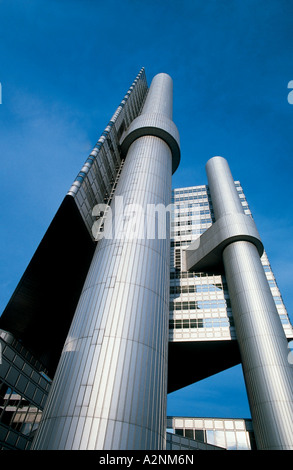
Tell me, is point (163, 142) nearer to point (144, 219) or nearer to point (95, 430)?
point (144, 219)

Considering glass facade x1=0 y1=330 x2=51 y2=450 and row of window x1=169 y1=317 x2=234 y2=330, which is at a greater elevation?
row of window x1=169 y1=317 x2=234 y2=330

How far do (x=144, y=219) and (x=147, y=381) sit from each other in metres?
12.9

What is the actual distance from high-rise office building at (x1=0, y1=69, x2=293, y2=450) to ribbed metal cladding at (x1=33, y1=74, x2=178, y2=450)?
0.07m

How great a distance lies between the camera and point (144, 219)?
2412 cm

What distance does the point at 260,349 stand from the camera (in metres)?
28.3

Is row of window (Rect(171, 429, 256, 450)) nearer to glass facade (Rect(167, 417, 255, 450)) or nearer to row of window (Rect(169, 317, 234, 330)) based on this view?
glass facade (Rect(167, 417, 255, 450))

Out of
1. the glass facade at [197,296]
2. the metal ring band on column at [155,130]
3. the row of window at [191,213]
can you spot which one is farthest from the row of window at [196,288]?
the metal ring band on column at [155,130]

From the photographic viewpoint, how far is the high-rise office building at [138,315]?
1450 centimetres

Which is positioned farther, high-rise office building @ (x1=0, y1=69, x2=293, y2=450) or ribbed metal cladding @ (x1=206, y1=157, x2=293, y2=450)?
ribbed metal cladding @ (x1=206, y1=157, x2=293, y2=450)

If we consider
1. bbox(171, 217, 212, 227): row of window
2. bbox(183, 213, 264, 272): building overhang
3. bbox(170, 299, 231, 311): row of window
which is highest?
bbox(171, 217, 212, 227): row of window

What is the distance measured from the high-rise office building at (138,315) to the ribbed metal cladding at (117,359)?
71mm

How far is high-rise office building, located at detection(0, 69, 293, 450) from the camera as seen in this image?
571 inches

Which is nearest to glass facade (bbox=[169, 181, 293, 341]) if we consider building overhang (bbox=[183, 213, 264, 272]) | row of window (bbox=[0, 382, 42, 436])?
building overhang (bbox=[183, 213, 264, 272])

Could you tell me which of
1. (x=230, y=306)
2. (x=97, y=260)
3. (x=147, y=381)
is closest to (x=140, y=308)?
(x=147, y=381)
